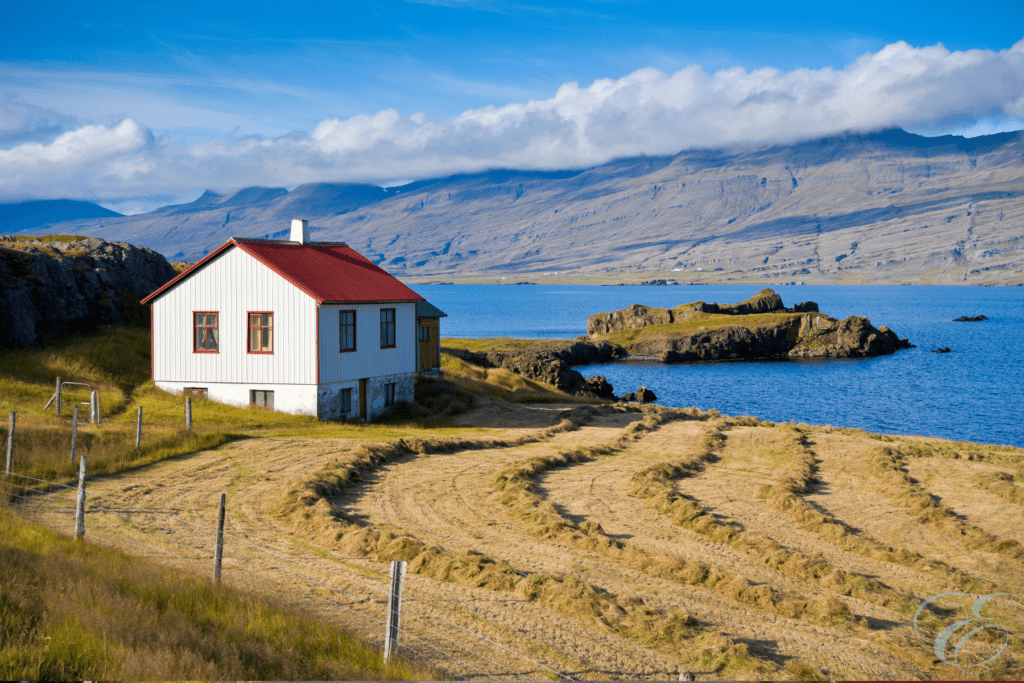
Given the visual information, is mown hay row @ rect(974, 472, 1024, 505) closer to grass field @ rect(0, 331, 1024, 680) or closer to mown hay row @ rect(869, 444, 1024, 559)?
grass field @ rect(0, 331, 1024, 680)

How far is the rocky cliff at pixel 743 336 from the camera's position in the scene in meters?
108

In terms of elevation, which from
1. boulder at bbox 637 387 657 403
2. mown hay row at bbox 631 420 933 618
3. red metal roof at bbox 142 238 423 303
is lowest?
boulder at bbox 637 387 657 403

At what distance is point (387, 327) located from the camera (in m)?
39.2

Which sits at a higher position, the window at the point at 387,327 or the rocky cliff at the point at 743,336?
the window at the point at 387,327

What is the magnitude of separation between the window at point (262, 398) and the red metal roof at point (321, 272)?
5227 mm

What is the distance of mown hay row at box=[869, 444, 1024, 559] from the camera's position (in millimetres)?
18922

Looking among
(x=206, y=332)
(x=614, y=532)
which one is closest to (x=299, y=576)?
(x=614, y=532)

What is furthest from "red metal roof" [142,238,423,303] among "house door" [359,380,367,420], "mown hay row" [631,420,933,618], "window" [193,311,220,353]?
"mown hay row" [631,420,933,618]

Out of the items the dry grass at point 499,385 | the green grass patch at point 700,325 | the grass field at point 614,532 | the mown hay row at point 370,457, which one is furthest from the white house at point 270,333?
the green grass patch at point 700,325

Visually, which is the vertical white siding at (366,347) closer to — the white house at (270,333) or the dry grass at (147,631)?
the white house at (270,333)

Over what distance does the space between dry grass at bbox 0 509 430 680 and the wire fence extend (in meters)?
0.87

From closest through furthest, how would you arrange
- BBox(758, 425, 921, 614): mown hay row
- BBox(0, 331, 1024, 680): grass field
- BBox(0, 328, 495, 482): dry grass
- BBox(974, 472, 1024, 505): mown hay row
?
BBox(0, 331, 1024, 680): grass field < BBox(758, 425, 921, 614): mown hay row < BBox(974, 472, 1024, 505): mown hay row < BBox(0, 328, 495, 482): dry grass

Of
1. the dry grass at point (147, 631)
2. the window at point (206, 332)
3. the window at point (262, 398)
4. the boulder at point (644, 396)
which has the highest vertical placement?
the window at point (206, 332)

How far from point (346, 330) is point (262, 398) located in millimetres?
4874
